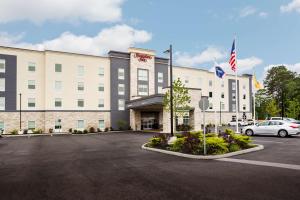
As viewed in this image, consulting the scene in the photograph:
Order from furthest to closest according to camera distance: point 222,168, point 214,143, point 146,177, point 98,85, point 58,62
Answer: point 98,85 < point 58,62 < point 214,143 < point 222,168 < point 146,177

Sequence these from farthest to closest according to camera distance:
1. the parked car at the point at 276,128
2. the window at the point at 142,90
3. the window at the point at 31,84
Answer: the window at the point at 142,90, the window at the point at 31,84, the parked car at the point at 276,128

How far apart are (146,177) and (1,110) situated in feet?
118

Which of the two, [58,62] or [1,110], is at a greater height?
[58,62]

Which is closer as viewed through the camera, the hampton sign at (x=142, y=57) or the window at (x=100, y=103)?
the window at (x=100, y=103)

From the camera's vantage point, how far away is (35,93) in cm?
3888

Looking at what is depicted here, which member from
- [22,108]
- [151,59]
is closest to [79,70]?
[22,108]

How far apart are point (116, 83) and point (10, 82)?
55.2 ft

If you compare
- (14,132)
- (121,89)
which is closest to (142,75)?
(121,89)

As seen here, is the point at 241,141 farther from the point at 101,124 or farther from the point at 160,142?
the point at 101,124

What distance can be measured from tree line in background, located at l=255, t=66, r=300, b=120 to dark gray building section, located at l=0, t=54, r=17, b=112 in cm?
5708

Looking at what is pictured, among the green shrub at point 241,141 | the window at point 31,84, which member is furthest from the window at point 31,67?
the green shrub at point 241,141

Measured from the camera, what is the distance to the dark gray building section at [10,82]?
37000 millimetres

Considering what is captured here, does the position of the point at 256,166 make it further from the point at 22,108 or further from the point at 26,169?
the point at 22,108

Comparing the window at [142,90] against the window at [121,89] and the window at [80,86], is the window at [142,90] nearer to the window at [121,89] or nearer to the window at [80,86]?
the window at [121,89]
